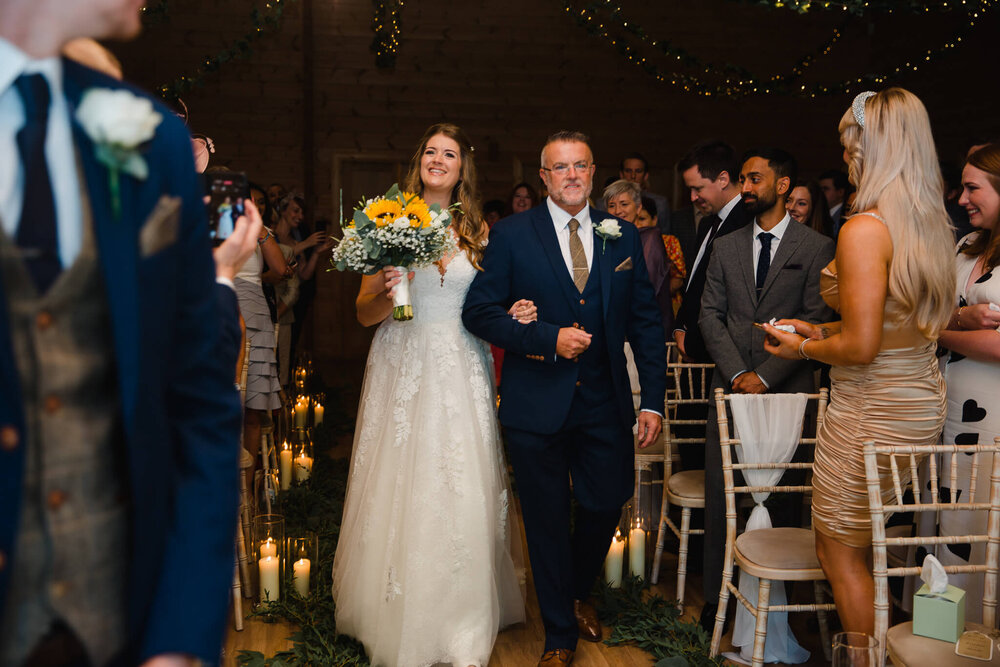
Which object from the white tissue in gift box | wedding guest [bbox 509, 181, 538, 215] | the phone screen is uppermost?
wedding guest [bbox 509, 181, 538, 215]

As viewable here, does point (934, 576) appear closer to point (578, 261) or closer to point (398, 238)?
point (578, 261)

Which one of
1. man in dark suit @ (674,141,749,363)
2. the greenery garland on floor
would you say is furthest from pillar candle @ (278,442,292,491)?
man in dark suit @ (674,141,749,363)

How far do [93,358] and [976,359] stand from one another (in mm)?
2945

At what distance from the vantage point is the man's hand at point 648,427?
10.6ft

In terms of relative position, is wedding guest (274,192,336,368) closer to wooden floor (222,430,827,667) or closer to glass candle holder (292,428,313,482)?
glass candle holder (292,428,313,482)

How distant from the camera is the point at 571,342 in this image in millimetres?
2990

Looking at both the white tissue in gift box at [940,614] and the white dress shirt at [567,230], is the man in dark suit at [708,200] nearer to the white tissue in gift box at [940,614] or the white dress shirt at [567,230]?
the white dress shirt at [567,230]

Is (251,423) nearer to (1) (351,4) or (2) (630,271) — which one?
(2) (630,271)

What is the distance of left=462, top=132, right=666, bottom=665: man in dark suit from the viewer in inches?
124

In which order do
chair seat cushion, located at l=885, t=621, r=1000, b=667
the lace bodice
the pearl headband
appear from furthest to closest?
the lace bodice
the pearl headband
chair seat cushion, located at l=885, t=621, r=1000, b=667

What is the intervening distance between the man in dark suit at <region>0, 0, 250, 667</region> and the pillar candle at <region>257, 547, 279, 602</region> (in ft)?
9.33

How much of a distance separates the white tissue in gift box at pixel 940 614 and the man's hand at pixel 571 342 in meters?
1.31

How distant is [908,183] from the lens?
8.26 ft

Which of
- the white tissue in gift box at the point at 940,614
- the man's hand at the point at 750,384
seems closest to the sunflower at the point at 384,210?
the man's hand at the point at 750,384
